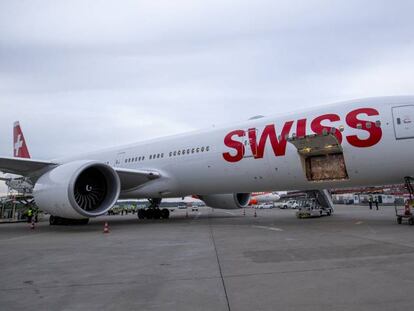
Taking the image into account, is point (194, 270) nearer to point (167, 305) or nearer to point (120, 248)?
point (167, 305)

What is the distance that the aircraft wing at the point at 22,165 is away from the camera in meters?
12.9

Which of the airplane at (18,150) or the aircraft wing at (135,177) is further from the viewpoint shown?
the airplane at (18,150)

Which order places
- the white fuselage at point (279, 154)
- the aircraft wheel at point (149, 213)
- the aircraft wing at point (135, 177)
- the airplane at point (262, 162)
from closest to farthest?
the white fuselage at point (279, 154), the airplane at point (262, 162), the aircraft wing at point (135, 177), the aircraft wheel at point (149, 213)

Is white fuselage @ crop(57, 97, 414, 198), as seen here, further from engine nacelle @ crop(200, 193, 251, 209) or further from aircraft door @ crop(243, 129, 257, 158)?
engine nacelle @ crop(200, 193, 251, 209)

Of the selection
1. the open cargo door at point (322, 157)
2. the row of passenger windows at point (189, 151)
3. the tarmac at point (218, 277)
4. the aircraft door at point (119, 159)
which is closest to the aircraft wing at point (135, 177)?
the row of passenger windows at point (189, 151)

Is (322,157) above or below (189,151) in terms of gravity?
below

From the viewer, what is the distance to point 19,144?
2191 cm

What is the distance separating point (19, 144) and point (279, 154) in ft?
56.2

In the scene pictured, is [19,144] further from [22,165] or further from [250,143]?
[250,143]

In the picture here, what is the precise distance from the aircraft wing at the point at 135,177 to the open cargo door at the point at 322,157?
603 centimetres

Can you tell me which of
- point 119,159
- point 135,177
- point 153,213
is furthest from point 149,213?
point 135,177

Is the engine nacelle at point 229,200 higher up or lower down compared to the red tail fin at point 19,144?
lower down

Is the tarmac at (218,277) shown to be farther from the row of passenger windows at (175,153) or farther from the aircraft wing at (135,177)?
the aircraft wing at (135,177)

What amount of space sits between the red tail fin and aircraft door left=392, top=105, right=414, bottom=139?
19218 mm
